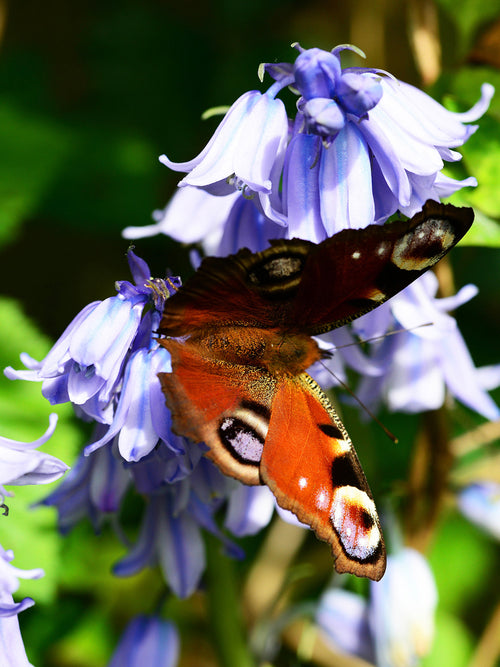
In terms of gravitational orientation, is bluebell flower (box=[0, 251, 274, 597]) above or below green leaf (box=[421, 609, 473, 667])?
above

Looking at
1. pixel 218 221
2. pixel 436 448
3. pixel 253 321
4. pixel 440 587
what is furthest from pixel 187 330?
pixel 440 587

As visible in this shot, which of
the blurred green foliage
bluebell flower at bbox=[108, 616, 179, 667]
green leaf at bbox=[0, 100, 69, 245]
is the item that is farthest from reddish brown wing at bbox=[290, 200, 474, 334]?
green leaf at bbox=[0, 100, 69, 245]

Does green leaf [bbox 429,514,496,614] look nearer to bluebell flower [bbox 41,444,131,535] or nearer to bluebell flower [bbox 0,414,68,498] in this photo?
bluebell flower [bbox 41,444,131,535]

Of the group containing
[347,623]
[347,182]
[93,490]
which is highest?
[347,182]

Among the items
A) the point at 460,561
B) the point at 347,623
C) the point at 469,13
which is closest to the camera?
the point at 347,623

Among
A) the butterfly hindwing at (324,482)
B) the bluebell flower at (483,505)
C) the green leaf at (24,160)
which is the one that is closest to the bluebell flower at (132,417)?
the butterfly hindwing at (324,482)

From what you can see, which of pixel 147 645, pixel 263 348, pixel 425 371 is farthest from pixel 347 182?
pixel 147 645

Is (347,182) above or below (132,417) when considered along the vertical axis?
above

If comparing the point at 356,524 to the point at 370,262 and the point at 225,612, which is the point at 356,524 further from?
the point at 225,612
